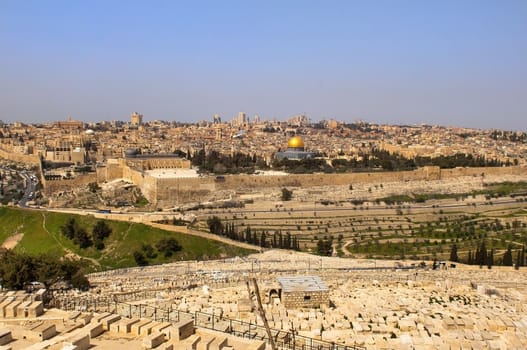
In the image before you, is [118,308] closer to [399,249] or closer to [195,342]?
[195,342]

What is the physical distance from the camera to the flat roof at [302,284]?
15781 mm

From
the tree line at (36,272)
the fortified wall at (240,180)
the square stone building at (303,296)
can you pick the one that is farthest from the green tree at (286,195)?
the square stone building at (303,296)

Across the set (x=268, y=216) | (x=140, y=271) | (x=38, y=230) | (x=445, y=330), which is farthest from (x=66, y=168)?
(x=445, y=330)

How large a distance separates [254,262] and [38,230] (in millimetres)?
12783

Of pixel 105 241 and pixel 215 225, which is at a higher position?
pixel 215 225

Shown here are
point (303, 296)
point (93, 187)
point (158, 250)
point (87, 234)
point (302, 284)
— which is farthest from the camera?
point (93, 187)

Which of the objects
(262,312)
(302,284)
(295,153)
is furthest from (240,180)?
(262,312)

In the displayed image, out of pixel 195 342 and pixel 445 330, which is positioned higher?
pixel 195 342

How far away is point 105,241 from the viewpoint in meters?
26.7

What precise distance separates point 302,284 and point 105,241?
13.5 metres

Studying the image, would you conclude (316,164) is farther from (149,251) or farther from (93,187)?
(149,251)

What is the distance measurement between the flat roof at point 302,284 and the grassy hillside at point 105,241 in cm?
807

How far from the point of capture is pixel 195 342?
30.8 ft

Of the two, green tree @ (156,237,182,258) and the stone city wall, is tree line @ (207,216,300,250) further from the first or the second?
the stone city wall
